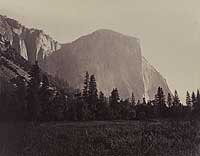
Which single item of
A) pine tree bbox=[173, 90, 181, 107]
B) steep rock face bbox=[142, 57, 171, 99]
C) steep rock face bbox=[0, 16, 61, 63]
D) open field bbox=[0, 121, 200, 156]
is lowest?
open field bbox=[0, 121, 200, 156]

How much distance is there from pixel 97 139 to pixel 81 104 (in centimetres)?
21

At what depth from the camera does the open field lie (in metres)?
2.54

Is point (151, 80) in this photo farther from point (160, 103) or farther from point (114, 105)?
point (114, 105)

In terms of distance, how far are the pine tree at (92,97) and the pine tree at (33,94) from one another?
28cm

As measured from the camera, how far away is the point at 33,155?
251 cm

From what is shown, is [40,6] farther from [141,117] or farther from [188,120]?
[188,120]

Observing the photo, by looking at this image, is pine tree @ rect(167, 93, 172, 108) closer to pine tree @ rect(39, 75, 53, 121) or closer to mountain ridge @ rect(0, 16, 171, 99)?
mountain ridge @ rect(0, 16, 171, 99)

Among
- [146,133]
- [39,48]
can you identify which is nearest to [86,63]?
[39,48]

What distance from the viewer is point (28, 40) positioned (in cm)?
270

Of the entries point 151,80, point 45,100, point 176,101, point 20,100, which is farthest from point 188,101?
point 20,100

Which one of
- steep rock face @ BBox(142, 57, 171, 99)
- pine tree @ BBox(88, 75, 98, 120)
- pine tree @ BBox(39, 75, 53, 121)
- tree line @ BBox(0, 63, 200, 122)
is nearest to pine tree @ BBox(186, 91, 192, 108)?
tree line @ BBox(0, 63, 200, 122)

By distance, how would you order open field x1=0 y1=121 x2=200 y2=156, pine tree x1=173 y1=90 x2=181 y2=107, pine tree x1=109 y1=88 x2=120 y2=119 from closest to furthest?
open field x1=0 y1=121 x2=200 y2=156, pine tree x1=109 y1=88 x2=120 y2=119, pine tree x1=173 y1=90 x2=181 y2=107

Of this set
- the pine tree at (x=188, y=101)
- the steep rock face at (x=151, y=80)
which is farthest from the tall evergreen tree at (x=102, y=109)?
the pine tree at (x=188, y=101)

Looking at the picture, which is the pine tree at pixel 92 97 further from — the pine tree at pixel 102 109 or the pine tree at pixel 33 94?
the pine tree at pixel 33 94
